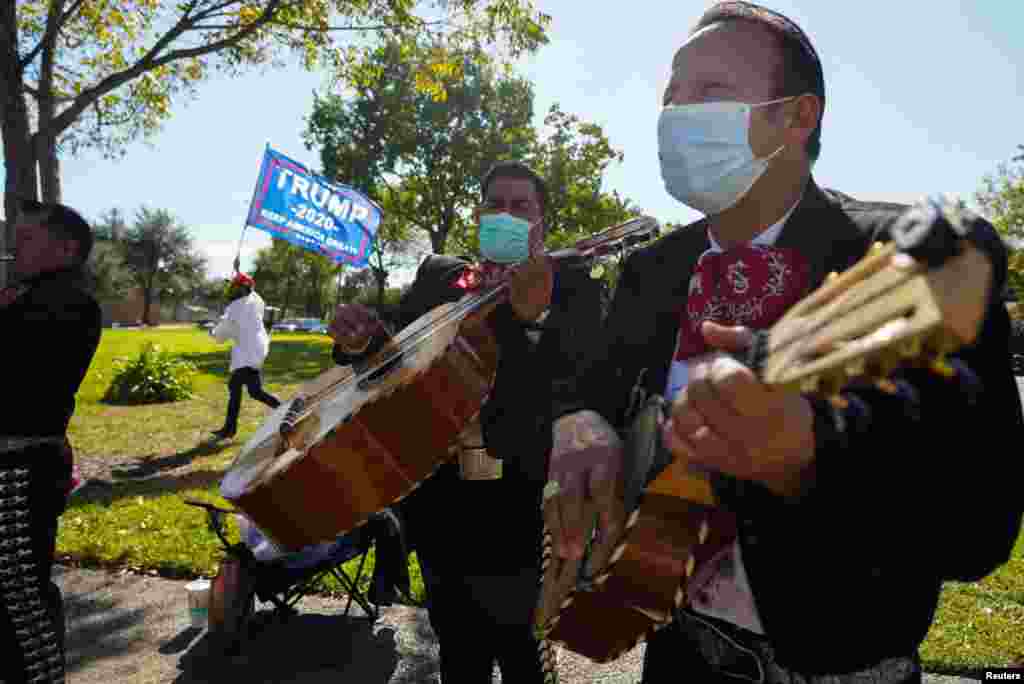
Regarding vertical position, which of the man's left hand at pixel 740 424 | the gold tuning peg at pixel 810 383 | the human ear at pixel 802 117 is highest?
the human ear at pixel 802 117

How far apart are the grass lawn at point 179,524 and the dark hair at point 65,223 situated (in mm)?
2577

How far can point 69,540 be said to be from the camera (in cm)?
571

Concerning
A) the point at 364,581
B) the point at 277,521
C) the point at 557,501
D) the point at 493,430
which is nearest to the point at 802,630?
the point at 557,501

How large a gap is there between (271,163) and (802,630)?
680cm

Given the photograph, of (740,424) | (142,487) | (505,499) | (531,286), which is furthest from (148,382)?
(740,424)

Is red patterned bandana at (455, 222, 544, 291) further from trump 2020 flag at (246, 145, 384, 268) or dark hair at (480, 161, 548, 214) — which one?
trump 2020 flag at (246, 145, 384, 268)

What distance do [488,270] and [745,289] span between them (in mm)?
1589

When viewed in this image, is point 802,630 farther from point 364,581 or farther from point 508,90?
point 508,90

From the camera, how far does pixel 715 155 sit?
155cm

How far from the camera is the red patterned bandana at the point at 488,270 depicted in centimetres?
277

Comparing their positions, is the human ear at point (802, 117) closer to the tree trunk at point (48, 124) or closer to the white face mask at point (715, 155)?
the white face mask at point (715, 155)

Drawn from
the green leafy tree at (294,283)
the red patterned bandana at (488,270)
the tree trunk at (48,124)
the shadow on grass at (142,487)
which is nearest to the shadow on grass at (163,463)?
the shadow on grass at (142,487)

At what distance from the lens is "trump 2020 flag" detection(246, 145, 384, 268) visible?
266 inches

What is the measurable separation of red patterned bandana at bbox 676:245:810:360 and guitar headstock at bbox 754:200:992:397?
0.53 metres
